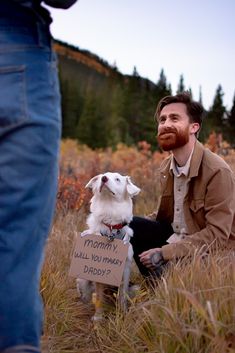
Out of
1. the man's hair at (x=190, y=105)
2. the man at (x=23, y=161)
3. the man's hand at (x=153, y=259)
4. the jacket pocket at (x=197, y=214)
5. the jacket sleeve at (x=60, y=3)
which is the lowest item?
the man's hand at (x=153, y=259)

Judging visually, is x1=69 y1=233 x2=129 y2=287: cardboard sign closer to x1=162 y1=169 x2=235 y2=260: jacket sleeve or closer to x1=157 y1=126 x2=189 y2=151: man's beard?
x1=162 y1=169 x2=235 y2=260: jacket sleeve

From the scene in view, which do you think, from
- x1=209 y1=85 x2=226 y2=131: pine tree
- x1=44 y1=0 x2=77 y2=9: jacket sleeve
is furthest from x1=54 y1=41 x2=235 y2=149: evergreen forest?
x1=44 y1=0 x2=77 y2=9: jacket sleeve

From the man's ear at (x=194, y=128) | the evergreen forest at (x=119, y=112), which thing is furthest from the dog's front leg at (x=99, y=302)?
the evergreen forest at (x=119, y=112)

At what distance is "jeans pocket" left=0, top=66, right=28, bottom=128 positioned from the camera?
5.15 ft

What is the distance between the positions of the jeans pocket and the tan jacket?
8.04 feet

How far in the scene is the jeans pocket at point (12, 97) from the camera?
5.15 ft

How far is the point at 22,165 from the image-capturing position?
1.60 meters

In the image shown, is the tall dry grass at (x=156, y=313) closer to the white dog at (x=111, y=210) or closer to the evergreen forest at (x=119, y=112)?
the white dog at (x=111, y=210)

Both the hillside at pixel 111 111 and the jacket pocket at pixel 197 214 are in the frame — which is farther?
the hillside at pixel 111 111

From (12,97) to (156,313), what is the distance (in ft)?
5.40

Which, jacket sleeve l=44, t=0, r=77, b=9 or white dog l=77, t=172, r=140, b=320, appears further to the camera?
white dog l=77, t=172, r=140, b=320

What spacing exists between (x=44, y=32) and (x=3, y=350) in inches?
41.7

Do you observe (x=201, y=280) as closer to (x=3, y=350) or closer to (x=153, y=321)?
(x=153, y=321)

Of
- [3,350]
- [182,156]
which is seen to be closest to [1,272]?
[3,350]
